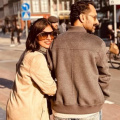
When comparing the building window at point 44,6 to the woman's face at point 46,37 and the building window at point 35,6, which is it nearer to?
the building window at point 35,6

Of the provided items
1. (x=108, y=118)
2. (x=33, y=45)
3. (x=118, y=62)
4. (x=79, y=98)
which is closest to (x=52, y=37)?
(x=33, y=45)

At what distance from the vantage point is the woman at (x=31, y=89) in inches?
101

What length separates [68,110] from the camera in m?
2.51

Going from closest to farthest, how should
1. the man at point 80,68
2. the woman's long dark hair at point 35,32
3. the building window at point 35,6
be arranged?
1. the man at point 80,68
2. the woman's long dark hair at point 35,32
3. the building window at point 35,6

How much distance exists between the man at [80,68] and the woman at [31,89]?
8 centimetres

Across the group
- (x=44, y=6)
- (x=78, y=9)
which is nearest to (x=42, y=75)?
(x=78, y=9)

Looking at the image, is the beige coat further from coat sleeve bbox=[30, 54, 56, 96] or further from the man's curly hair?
the man's curly hair

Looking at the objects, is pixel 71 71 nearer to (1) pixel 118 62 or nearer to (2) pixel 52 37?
(2) pixel 52 37

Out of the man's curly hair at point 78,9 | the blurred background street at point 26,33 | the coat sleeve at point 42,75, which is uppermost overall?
the man's curly hair at point 78,9

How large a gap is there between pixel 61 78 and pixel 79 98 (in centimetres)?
20

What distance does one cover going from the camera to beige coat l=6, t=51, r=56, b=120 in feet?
8.41

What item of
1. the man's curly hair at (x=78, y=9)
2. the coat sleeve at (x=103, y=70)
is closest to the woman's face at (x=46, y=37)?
the man's curly hair at (x=78, y=9)

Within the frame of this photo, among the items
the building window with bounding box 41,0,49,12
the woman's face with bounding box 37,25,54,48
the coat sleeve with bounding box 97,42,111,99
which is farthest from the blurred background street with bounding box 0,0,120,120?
the coat sleeve with bounding box 97,42,111,99

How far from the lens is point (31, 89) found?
8.54ft
